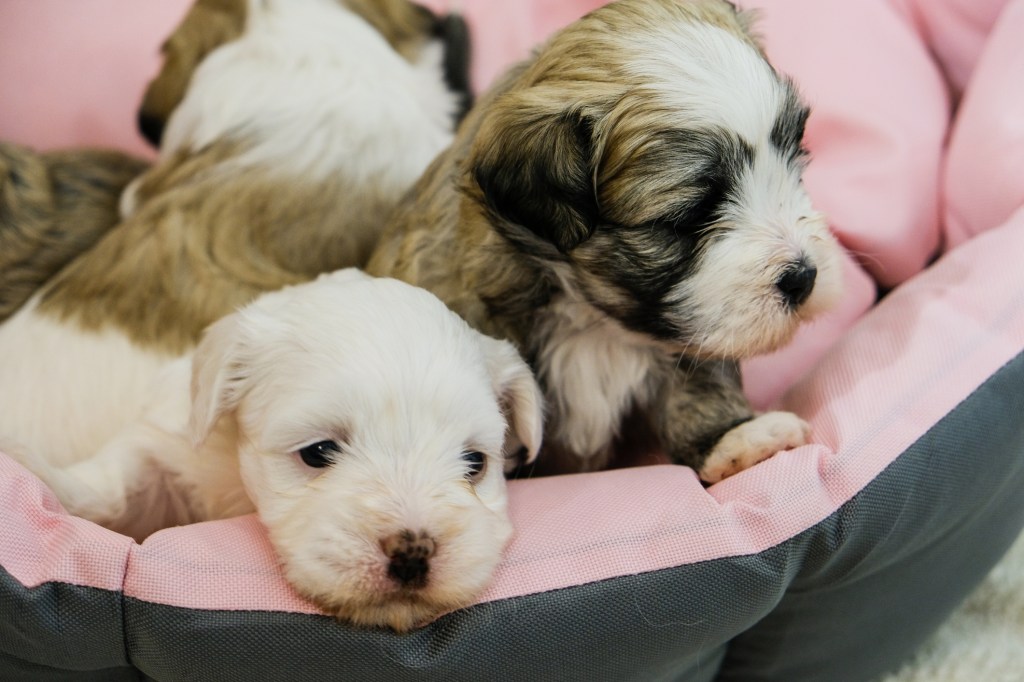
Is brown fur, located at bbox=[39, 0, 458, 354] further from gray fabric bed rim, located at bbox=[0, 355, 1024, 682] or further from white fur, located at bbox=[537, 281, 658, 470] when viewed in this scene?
gray fabric bed rim, located at bbox=[0, 355, 1024, 682]

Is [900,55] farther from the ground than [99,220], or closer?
farther from the ground

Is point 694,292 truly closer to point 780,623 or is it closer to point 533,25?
point 780,623

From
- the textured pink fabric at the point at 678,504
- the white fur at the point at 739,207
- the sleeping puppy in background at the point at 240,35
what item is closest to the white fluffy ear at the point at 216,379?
the textured pink fabric at the point at 678,504

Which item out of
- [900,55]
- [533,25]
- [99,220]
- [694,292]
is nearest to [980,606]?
[694,292]

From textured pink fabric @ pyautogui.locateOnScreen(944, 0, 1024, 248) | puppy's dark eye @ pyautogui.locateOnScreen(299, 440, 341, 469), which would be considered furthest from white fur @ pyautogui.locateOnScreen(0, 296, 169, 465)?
textured pink fabric @ pyautogui.locateOnScreen(944, 0, 1024, 248)

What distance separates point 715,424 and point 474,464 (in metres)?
0.51

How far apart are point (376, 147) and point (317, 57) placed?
1.17 ft

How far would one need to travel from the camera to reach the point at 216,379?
1.52 meters

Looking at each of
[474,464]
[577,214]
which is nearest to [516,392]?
[474,464]

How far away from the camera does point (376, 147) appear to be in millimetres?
2459

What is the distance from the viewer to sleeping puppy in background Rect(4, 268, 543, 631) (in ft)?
4.34

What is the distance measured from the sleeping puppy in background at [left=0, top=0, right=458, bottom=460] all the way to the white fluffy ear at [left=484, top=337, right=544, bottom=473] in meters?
0.74

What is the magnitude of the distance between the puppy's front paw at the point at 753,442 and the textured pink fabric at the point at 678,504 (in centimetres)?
5

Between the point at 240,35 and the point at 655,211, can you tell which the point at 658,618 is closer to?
the point at 655,211
